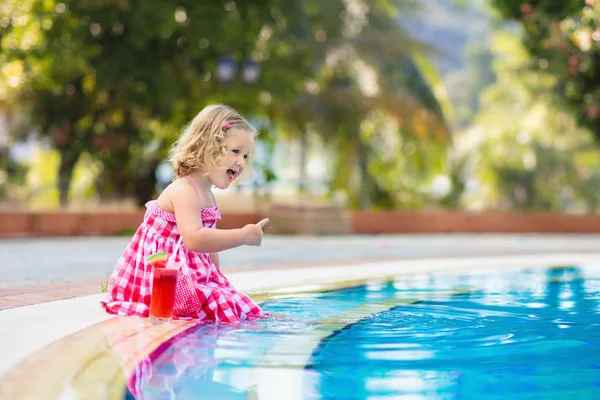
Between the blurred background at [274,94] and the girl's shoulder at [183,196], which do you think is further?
the blurred background at [274,94]

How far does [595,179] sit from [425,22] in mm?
74624

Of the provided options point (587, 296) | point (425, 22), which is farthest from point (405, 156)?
point (425, 22)

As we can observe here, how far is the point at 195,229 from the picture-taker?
461cm

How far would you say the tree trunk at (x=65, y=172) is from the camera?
57.8 feet

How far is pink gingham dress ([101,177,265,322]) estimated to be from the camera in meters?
4.73

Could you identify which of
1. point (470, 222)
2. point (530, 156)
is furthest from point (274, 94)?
point (530, 156)

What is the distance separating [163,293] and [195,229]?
0.37 m

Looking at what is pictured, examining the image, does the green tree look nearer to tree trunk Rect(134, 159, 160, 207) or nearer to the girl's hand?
tree trunk Rect(134, 159, 160, 207)

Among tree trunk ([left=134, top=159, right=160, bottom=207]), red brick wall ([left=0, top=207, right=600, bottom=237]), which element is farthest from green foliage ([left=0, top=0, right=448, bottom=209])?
red brick wall ([left=0, top=207, right=600, bottom=237])

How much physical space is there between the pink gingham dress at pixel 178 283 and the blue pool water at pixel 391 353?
205 millimetres

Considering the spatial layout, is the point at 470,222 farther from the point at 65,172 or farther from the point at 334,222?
the point at 65,172

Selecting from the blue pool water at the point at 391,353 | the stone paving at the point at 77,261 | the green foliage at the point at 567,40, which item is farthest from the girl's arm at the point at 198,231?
the green foliage at the point at 567,40

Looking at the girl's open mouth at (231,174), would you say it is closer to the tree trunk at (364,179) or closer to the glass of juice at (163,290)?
the glass of juice at (163,290)

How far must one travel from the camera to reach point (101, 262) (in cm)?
961
